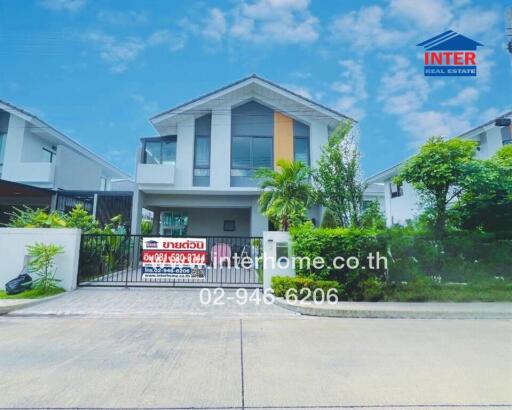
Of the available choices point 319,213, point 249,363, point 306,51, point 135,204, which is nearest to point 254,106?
point 306,51

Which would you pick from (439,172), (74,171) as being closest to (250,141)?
(439,172)

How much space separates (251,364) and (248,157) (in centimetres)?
1232

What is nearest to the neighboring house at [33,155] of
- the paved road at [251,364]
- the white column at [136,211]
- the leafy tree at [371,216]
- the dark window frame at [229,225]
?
the white column at [136,211]

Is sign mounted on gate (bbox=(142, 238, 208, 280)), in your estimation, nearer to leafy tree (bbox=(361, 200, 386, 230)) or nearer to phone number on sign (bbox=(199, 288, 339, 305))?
phone number on sign (bbox=(199, 288, 339, 305))

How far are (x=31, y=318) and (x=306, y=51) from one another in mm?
13738

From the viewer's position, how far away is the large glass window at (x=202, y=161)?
15000 mm

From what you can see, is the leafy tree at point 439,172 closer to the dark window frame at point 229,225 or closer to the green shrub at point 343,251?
the green shrub at point 343,251

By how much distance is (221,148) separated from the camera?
15.1 m

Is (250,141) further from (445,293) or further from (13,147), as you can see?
(13,147)

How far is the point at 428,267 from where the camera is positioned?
29.1 feet

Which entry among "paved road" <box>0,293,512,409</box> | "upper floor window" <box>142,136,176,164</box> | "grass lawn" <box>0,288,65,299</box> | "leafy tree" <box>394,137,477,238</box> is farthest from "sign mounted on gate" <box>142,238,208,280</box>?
"upper floor window" <box>142,136,176,164</box>

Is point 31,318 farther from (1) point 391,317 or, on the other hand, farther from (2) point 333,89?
(2) point 333,89

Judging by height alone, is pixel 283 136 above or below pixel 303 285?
above

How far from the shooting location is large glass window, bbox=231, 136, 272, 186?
49.8 feet
